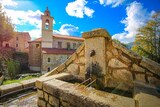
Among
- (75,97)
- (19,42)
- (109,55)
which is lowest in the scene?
(75,97)

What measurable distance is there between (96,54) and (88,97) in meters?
1.04

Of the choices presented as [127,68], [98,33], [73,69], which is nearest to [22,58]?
[73,69]

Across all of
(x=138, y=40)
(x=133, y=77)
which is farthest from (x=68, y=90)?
(x=138, y=40)

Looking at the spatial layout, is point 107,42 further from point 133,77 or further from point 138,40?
point 138,40

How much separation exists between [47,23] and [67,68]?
2217 cm

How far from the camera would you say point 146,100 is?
51.4 inches

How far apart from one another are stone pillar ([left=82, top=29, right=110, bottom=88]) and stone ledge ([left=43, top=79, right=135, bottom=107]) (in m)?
0.67

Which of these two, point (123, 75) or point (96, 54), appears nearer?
point (123, 75)

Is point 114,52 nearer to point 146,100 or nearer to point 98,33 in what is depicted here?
point 98,33

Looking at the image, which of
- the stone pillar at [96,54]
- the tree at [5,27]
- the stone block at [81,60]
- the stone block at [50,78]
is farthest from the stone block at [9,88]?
the tree at [5,27]

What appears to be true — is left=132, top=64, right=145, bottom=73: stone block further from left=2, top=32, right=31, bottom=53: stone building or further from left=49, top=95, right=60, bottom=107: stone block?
left=2, top=32, right=31, bottom=53: stone building

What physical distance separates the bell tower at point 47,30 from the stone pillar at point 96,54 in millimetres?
21660

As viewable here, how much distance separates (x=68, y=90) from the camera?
171cm

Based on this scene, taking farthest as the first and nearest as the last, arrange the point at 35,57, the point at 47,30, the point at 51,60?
the point at 35,57, the point at 47,30, the point at 51,60
